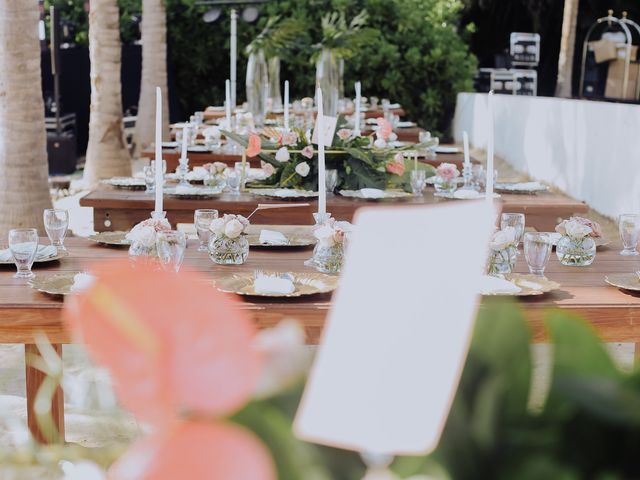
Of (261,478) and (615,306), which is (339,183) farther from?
(261,478)

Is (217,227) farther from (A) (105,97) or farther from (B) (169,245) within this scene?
(A) (105,97)

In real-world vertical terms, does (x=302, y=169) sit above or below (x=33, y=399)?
above

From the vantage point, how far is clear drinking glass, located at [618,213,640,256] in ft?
9.80

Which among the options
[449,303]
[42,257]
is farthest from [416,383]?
[42,257]

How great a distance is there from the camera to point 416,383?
50cm

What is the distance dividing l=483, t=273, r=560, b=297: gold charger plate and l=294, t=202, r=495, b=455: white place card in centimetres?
182

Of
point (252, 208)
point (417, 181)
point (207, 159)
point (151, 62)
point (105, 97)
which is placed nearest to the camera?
point (252, 208)

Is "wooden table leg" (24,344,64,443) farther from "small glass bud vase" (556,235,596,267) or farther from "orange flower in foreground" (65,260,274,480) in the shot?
"orange flower in foreground" (65,260,274,480)

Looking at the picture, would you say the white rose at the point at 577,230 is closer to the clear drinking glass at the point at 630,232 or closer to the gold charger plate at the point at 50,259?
the clear drinking glass at the point at 630,232

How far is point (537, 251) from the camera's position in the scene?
2.64 m

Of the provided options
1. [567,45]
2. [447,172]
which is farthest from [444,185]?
[567,45]

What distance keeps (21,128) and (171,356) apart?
17.3 ft

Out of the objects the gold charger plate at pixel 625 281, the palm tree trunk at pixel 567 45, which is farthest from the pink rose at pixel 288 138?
the palm tree trunk at pixel 567 45

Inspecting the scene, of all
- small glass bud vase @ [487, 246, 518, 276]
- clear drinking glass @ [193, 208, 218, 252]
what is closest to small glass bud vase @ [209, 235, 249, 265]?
clear drinking glass @ [193, 208, 218, 252]
